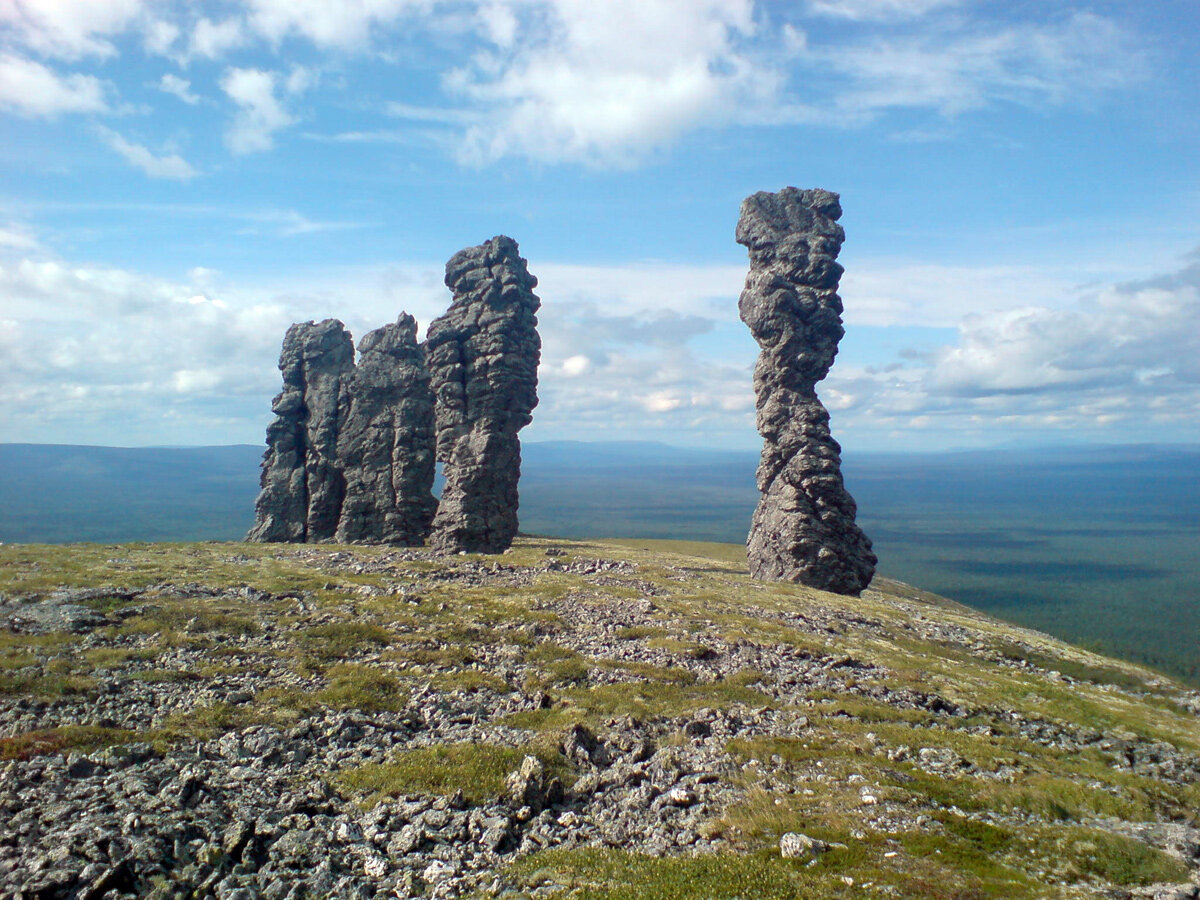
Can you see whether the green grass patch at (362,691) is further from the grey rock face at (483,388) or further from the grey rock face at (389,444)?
the grey rock face at (389,444)

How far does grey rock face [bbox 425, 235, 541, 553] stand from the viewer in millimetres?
81250

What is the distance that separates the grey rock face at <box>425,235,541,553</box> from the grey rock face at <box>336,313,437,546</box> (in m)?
7.91

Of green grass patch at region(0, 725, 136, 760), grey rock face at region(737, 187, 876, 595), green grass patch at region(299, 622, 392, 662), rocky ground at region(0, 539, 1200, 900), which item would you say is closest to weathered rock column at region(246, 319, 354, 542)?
rocky ground at region(0, 539, 1200, 900)

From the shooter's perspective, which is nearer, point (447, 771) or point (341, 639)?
point (447, 771)

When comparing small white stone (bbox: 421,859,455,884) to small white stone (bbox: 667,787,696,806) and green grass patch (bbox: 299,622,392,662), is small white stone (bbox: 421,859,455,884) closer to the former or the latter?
small white stone (bbox: 667,787,696,806)

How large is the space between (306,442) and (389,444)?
16.4 meters

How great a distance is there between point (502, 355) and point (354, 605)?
141 feet

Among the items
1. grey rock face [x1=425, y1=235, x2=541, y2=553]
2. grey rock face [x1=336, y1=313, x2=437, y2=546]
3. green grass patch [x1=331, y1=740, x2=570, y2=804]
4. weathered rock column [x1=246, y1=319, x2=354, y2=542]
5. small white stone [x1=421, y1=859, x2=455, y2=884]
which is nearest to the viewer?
small white stone [x1=421, y1=859, x2=455, y2=884]

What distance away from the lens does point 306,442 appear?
102250 millimetres

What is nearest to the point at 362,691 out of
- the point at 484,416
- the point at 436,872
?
the point at 436,872

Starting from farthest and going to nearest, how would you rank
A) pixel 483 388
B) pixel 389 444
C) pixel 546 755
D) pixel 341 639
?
pixel 389 444, pixel 483 388, pixel 341 639, pixel 546 755

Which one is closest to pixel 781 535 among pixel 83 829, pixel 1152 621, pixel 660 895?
pixel 660 895

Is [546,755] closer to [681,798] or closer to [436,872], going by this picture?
[681,798]

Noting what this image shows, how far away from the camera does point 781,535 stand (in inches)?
2815
